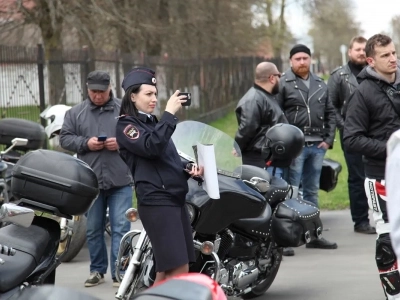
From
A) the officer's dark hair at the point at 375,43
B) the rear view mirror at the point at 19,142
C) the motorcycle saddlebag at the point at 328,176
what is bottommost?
the motorcycle saddlebag at the point at 328,176

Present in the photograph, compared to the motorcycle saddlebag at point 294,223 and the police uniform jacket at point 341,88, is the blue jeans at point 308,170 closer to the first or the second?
the police uniform jacket at point 341,88

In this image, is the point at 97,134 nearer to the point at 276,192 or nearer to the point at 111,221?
the point at 111,221

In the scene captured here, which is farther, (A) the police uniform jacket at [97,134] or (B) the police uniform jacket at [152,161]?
(A) the police uniform jacket at [97,134]

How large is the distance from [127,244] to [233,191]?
752mm

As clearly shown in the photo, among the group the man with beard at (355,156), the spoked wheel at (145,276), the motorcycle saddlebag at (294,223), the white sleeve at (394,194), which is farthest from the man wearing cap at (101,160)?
the white sleeve at (394,194)

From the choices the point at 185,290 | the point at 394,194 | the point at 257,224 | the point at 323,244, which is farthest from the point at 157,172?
the point at 323,244

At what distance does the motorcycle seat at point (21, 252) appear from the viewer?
14.4 ft

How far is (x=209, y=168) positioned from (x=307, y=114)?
378 centimetres

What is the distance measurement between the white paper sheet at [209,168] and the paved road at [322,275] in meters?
1.58

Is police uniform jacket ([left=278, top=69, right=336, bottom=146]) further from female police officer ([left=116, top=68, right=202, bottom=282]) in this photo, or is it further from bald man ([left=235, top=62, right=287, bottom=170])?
female police officer ([left=116, top=68, right=202, bottom=282])

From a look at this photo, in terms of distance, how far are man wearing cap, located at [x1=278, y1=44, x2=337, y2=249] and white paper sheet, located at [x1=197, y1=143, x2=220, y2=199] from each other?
3564 millimetres

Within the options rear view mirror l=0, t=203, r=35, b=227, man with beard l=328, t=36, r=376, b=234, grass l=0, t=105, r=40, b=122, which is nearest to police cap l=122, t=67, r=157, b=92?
rear view mirror l=0, t=203, r=35, b=227

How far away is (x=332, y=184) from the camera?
34.3ft

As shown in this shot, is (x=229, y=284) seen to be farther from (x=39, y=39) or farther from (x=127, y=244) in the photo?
(x=39, y=39)
